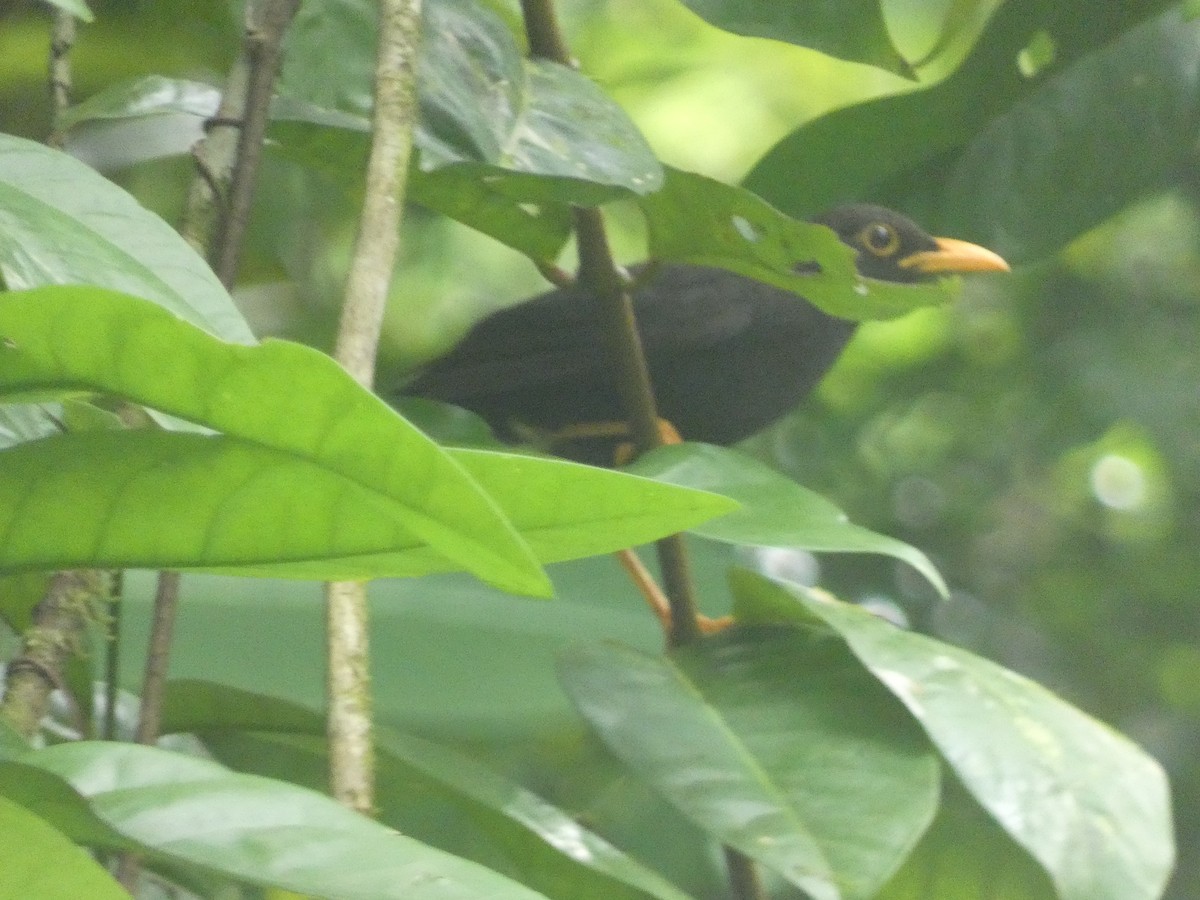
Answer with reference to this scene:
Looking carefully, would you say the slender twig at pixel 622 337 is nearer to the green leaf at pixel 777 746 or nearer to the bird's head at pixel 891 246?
the green leaf at pixel 777 746

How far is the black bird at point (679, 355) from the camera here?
3.41 meters

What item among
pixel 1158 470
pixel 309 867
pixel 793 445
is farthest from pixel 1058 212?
pixel 1158 470

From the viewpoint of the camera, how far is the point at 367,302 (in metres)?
1.04

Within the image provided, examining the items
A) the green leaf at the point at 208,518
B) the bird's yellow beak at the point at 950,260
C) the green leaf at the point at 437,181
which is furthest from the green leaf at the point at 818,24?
the bird's yellow beak at the point at 950,260

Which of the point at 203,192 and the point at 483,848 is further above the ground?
the point at 203,192

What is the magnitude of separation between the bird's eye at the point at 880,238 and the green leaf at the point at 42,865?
333 cm

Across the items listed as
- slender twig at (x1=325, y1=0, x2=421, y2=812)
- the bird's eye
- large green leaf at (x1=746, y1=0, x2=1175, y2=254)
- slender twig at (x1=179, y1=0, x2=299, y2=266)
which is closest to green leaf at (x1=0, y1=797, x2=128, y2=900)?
slender twig at (x1=325, y1=0, x2=421, y2=812)

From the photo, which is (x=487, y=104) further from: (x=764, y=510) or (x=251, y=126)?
(x=764, y=510)

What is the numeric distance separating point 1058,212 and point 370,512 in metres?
1.65

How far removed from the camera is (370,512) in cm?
92

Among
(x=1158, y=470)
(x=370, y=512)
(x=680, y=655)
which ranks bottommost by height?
(x=1158, y=470)

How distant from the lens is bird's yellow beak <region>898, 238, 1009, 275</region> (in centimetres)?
334

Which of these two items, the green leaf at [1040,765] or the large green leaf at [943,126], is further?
the large green leaf at [943,126]

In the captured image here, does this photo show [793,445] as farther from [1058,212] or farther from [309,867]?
[309,867]
